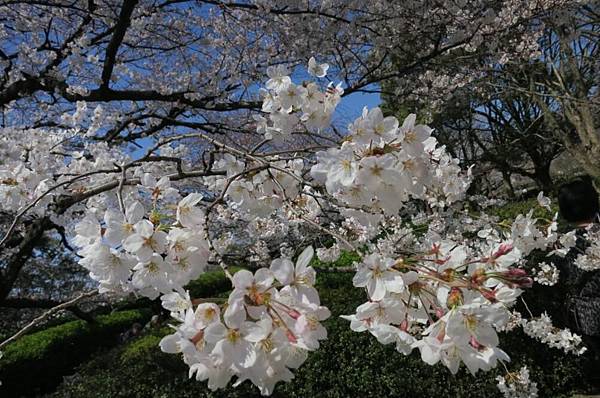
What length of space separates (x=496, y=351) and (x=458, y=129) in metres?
13.4

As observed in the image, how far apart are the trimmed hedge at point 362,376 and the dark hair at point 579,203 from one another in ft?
5.35

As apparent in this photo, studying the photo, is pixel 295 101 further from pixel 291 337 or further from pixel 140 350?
pixel 140 350

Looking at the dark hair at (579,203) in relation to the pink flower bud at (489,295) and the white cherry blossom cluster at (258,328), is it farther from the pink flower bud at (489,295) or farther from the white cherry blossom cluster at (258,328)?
the white cherry blossom cluster at (258,328)

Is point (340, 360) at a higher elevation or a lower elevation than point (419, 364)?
higher

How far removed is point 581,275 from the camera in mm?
4109

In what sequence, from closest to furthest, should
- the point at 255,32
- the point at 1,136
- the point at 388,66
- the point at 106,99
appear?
1. the point at 1,136
2. the point at 106,99
3. the point at 255,32
4. the point at 388,66

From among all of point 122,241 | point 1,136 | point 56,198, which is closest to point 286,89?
point 122,241

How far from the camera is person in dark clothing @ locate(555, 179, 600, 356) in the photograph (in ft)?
11.4

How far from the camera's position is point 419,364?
4.34 metres

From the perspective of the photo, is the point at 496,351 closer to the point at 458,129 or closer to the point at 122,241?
the point at 122,241

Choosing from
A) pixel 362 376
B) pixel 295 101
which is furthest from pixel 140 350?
pixel 295 101

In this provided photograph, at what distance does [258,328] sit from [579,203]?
3492 mm

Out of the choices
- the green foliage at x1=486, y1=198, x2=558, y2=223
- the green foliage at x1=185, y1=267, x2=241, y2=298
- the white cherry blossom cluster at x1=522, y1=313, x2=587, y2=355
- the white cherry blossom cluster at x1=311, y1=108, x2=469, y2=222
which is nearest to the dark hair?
the white cherry blossom cluster at x1=522, y1=313, x2=587, y2=355

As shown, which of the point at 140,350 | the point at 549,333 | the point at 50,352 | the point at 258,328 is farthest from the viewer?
the point at 50,352
